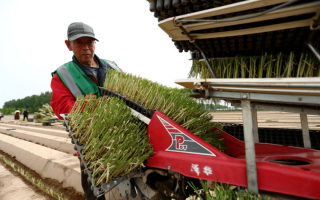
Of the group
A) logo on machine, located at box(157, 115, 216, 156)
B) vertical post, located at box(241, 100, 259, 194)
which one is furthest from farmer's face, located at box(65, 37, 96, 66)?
vertical post, located at box(241, 100, 259, 194)

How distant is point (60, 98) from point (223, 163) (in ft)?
6.19

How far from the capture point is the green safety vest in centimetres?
230

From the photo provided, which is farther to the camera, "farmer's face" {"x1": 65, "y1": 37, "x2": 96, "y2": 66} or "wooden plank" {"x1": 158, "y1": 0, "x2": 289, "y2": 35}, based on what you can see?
"farmer's face" {"x1": 65, "y1": 37, "x2": 96, "y2": 66}

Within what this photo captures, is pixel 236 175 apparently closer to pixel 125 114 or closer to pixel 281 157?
pixel 281 157

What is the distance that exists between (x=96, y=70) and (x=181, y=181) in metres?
1.90

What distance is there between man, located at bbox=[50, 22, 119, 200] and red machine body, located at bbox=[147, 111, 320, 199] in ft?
3.65

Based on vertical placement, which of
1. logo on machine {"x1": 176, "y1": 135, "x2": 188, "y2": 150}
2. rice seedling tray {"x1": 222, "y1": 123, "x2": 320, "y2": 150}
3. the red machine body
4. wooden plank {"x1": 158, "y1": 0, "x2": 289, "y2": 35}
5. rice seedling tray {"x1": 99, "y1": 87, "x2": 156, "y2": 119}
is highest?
wooden plank {"x1": 158, "y1": 0, "x2": 289, "y2": 35}

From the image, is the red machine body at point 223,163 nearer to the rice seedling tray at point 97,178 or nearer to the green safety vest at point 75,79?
the rice seedling tray at point 97,178

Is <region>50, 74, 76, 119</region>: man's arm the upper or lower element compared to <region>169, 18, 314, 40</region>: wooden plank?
lower

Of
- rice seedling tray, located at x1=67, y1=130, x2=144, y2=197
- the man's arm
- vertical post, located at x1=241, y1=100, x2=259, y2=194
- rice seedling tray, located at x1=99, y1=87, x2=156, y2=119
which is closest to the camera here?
vertical post, located at x1=241, y1=100, x2=259, y2=194

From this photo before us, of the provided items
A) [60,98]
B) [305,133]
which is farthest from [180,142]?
[60,98]

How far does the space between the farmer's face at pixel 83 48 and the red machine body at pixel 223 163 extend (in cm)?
146

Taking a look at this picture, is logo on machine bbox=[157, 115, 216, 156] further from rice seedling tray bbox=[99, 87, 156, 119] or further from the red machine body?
rice seedling tray bbox=[99, 87, 156, 119]

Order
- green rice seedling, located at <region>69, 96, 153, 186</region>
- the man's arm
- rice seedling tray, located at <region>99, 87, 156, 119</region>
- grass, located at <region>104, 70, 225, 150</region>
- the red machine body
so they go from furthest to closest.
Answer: the man's arm, grass, located at <region>104, 70, 225, 150</region>, rice seedling tray, located at <region>99, 87, 156, 119</region>, green rice seedling, located at <region>69, 96, 153, 186</region>, the red machine body
